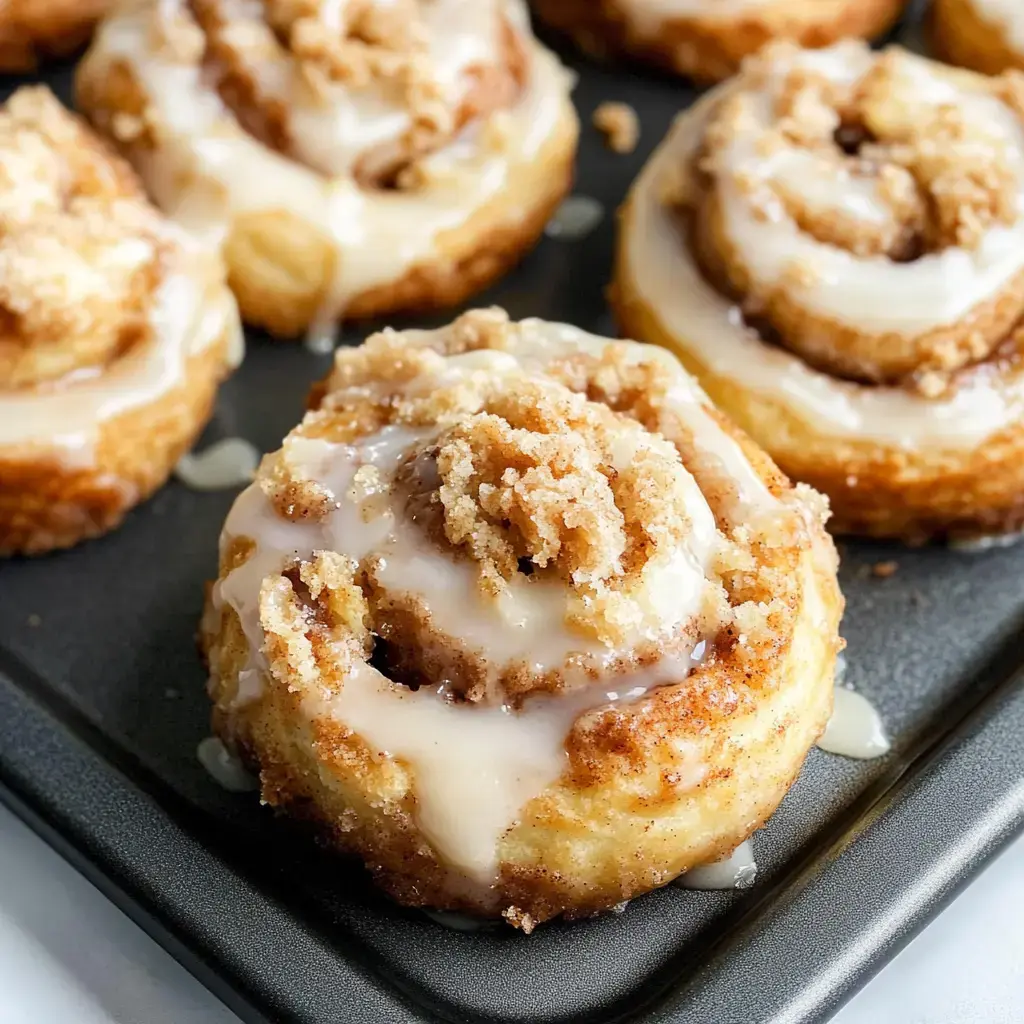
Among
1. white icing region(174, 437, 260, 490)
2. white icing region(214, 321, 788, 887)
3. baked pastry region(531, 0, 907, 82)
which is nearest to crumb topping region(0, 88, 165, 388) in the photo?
white icing region(174, 437, 260, 490)

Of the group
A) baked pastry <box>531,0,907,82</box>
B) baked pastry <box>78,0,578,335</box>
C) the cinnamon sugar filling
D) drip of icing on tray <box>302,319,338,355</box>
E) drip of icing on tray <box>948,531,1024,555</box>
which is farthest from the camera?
baked pastry <box>531,0,907,82</box>

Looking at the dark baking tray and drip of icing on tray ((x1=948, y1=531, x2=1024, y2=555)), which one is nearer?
the dark baking tray

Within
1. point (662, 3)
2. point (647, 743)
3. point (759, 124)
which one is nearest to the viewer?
point (647, 743)

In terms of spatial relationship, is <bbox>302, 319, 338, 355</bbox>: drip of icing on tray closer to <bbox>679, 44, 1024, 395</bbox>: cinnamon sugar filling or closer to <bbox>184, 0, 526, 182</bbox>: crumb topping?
<bbox>184, 0, 526, 182</bbox>: crumb topping

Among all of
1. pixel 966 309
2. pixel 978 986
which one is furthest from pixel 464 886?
pixel 966 309

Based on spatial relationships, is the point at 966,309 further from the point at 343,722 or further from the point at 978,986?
the point at 343,722

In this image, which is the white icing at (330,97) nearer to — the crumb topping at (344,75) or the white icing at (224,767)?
the crumb topping at (344,75)
